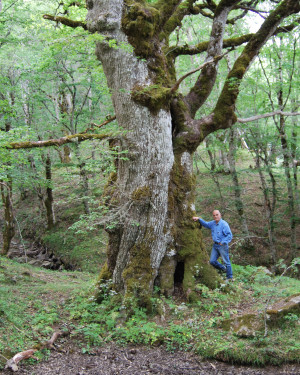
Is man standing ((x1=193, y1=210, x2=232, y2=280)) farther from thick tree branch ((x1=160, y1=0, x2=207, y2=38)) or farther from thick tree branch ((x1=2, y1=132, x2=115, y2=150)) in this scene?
thick tree branch ((x1=160, y1=0, x2=207, y2=38))

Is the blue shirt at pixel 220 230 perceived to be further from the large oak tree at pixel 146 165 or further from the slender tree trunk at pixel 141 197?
the slender tree trunk at pixel 141 197

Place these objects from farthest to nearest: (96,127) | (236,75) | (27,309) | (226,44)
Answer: (96,127) < (226,44) < (236,75) < (27,309)

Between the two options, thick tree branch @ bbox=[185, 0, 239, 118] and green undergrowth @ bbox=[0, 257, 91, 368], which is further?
thick tree branch @ bbox=[185, 0, 239, 118]

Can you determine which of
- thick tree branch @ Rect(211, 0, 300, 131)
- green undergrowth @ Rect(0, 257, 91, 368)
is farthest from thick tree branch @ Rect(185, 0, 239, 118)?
green undergrowth @ Rect(0, 257, 91, 368)

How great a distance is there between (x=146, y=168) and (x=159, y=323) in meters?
2.80

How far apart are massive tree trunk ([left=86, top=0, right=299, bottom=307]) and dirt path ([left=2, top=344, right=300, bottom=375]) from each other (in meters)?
1.02

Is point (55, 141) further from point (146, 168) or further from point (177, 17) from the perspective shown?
point (177, 17)

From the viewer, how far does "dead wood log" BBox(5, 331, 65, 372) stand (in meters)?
3.61

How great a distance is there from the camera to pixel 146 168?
564 cm

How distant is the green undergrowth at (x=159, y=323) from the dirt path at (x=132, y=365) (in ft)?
0.35

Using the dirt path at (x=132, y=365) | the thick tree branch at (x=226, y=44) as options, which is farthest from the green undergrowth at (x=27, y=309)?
the thick tree branch at (x=226, y=44)

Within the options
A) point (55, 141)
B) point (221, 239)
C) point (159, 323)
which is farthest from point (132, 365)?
point (55, 141)

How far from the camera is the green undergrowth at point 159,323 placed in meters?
4.04

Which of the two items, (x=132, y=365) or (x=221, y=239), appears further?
(x=221, y=239)
